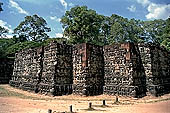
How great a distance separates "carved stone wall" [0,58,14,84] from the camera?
94.8 ft

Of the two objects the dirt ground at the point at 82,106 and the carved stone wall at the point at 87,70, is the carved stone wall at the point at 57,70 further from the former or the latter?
the dirt ground at the point at 82,106

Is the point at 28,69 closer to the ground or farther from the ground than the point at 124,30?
closer to the ground

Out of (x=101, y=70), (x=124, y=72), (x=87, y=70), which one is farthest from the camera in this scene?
(x=101, y=70)

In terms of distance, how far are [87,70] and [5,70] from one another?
18541 mm

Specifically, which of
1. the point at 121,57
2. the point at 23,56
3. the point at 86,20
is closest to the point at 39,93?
the point at 23,56

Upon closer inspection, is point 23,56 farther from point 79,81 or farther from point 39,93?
point 79,81

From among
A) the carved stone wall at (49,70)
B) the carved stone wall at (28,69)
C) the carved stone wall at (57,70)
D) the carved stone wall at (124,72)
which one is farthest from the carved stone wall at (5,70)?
the carved stone wall at (124,72)

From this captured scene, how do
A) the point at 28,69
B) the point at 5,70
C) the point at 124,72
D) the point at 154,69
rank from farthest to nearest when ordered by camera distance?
the point at 5,70, the point at 28,69, the point at 154,69, the point at 124,72

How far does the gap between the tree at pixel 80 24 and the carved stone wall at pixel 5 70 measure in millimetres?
13530

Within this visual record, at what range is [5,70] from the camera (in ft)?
97.0

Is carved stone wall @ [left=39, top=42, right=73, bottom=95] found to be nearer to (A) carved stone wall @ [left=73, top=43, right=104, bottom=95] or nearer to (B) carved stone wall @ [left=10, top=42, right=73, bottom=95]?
(B) carved stone wall @ [left=10, top=42, right=73, bottom=95]

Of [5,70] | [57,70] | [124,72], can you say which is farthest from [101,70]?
[5,70]

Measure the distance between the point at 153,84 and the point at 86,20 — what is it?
24849 mm

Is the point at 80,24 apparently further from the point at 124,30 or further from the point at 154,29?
the point at 154,29
